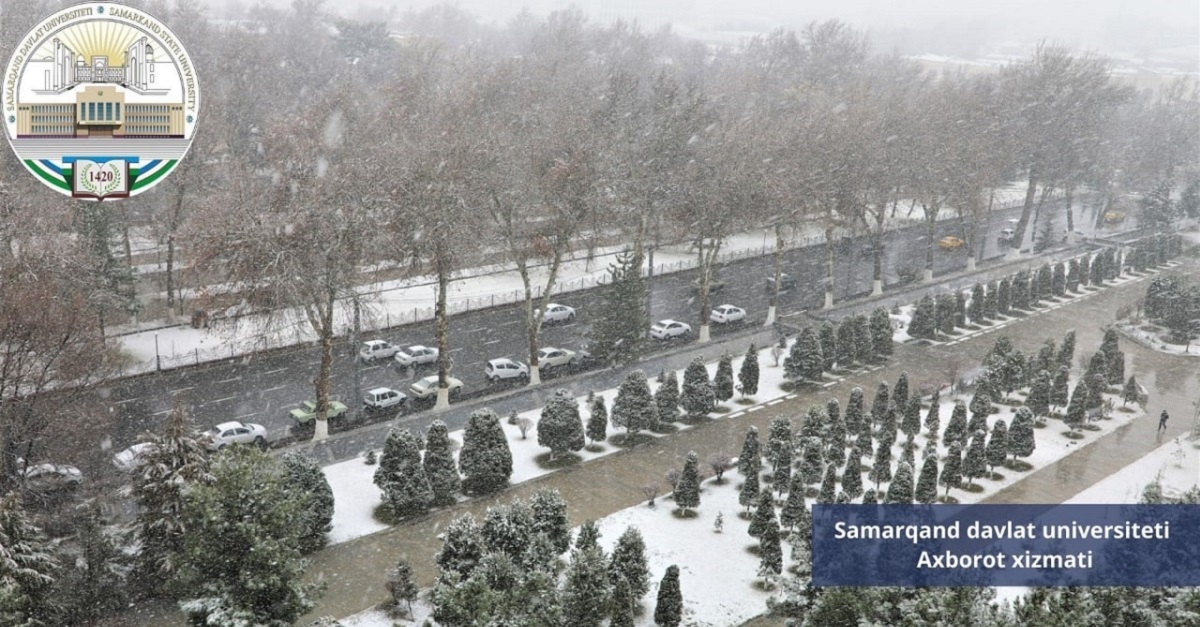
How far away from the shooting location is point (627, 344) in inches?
1502

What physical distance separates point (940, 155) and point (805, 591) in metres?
43.0

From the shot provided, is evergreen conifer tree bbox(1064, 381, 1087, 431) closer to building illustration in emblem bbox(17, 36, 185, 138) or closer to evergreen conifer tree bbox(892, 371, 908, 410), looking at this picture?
evergreen conifer tree bbox(892, 371, 908, 410)

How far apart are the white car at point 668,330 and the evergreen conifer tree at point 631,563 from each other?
22.4 metres

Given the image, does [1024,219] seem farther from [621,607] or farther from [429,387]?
[621,607]

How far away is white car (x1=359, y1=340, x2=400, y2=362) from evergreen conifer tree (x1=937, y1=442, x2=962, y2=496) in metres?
22.4

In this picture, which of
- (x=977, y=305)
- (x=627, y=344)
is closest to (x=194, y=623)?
(x=627, y=344)

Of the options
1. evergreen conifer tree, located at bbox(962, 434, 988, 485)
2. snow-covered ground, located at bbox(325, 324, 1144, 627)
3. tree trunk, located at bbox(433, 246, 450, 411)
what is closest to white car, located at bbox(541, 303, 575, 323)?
tree trunk, located at bbox(433, 246, 450, 411)

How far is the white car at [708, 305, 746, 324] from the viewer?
153 ft

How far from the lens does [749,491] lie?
26.9 metres

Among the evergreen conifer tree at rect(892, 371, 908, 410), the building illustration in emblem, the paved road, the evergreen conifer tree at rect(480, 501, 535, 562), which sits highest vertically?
the building illustration in emblem

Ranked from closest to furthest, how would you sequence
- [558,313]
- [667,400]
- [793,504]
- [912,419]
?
[793,504], [912,419], [667,400], [558,313]

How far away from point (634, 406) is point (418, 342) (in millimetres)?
14057

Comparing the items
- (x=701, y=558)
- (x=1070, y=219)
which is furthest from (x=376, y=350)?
(x=1070, y=219)

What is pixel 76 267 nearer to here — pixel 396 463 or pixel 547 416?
pixel 396 463
